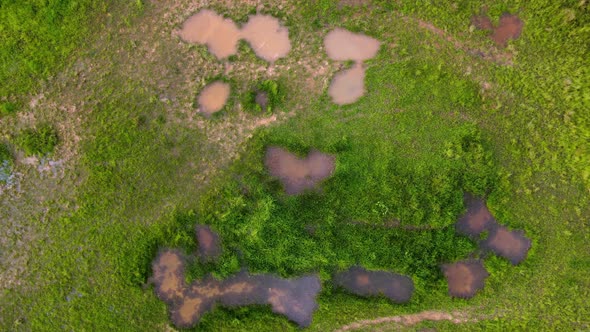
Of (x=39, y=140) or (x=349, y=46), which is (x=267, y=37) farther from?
(x=39, y=140)

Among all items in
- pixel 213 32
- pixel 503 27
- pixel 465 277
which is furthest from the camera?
pixel 213 32

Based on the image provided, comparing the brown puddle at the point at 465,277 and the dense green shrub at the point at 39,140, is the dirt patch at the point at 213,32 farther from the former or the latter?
the brown puddle at the point at 465,277

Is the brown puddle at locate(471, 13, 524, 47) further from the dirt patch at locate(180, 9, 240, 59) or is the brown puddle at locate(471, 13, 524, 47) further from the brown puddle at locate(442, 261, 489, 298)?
the dirt patch at locate(180, 9, 240, 59)

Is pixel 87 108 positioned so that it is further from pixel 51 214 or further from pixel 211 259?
pixel 211 259

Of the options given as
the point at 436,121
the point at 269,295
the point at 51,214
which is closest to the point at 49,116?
the point at 51,214

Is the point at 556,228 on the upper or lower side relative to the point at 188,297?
upper

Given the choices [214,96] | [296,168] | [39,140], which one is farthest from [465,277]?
[39,140]
